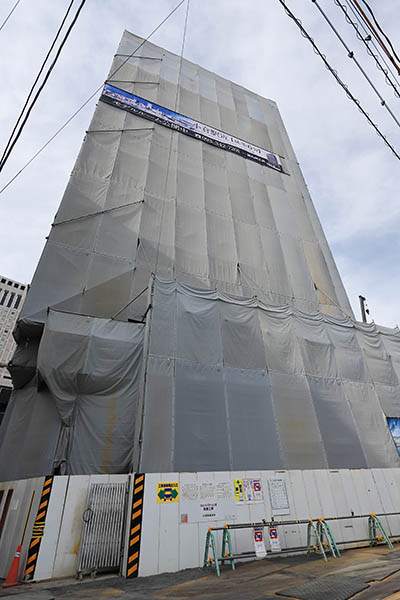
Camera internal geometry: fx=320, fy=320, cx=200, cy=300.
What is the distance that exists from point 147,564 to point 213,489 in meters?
1.71

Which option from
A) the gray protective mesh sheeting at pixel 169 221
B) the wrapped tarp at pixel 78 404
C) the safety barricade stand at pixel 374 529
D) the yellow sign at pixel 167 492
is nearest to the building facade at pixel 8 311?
the gray protective mesh sheeting at pixel 169 221

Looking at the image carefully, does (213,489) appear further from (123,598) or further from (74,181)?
(74,181)

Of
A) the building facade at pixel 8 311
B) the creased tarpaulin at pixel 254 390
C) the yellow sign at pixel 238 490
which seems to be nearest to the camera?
the yellow sign at pixel 238 490

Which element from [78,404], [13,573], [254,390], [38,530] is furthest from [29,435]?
[254,390]

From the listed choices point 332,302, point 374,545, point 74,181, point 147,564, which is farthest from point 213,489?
point 74,181

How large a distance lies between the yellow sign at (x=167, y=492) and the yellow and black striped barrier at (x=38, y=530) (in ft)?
6.37

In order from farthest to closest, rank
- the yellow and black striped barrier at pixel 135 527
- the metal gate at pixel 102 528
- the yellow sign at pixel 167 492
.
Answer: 1. the yellow sign at pixel 167 492
2. the metal gate at pixel 102 528
3. the yellow and black striped barrier at pixel 135 527

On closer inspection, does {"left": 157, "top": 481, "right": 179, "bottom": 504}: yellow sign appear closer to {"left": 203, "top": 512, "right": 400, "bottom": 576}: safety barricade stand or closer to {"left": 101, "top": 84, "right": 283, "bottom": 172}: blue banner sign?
{"left": 203, "top": 512, "right": 400, "bottom": 576}: safety barricade stand

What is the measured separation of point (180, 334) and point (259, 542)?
4.77 m

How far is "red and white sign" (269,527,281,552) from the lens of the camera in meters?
6.23

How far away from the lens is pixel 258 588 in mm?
4328

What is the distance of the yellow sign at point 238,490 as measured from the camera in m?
6.56

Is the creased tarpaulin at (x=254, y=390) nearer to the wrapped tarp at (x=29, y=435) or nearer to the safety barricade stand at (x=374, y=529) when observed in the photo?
the safety barricade stand at (x=374, y=529)

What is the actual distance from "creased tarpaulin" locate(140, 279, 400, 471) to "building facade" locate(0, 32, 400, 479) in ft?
0.13
